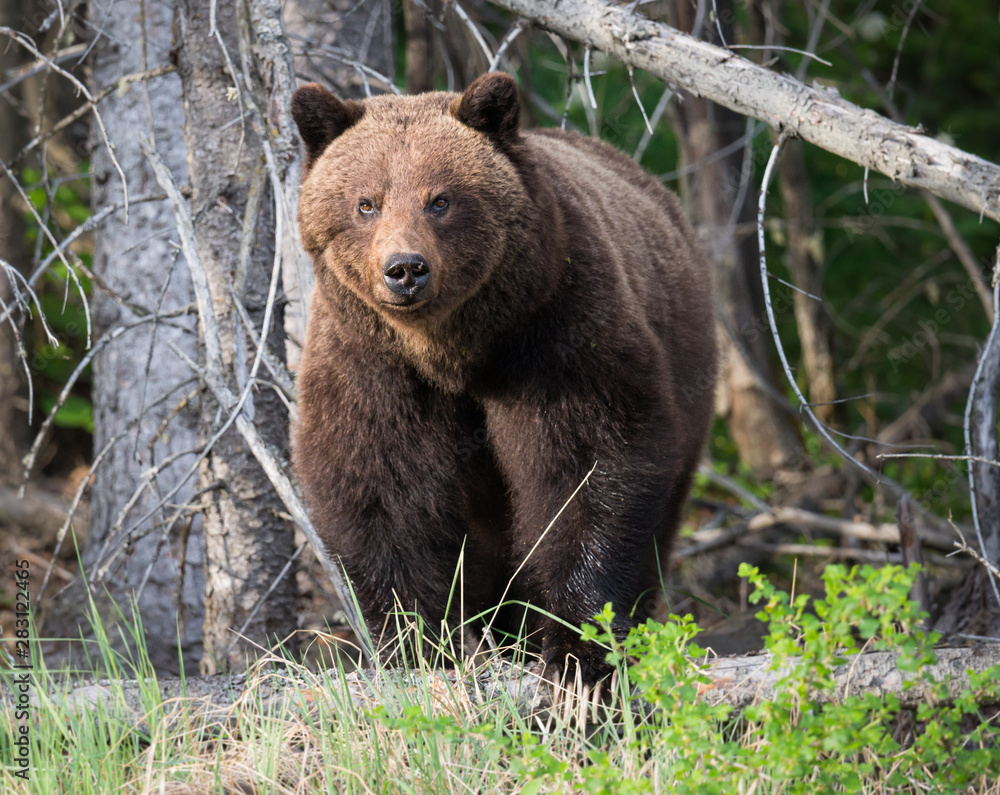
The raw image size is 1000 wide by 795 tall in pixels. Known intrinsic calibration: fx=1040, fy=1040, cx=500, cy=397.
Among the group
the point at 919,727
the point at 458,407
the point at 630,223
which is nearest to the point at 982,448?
the point at 919,727

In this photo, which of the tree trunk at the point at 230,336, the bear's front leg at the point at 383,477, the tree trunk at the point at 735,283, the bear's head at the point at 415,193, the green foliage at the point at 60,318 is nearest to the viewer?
the bear's head at the point at 415,193

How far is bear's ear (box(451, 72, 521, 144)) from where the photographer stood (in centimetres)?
376

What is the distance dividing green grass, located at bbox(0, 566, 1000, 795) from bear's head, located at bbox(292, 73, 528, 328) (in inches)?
52.3

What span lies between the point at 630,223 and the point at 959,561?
343 cm

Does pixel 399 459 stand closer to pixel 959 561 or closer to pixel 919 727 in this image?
pixel 919 727

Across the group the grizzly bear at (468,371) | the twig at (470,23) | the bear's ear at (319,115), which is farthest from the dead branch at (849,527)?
the bear's ear at (319,115)

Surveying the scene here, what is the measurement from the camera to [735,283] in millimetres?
9195

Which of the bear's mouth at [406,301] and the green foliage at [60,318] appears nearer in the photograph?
the bear's mouth at [406,301]

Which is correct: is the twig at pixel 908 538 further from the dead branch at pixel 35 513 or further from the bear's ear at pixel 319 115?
the dead branch at pixel 35 513

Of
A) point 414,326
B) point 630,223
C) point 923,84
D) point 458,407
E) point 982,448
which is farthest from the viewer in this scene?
point 923,84

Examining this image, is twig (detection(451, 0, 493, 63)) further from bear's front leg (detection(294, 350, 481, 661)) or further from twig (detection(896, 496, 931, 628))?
twig (detection(896, 496, 931, 628))

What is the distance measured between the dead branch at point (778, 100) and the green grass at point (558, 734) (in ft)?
4.43

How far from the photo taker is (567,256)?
12.4ft

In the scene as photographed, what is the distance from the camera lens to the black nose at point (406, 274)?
3400 mm
